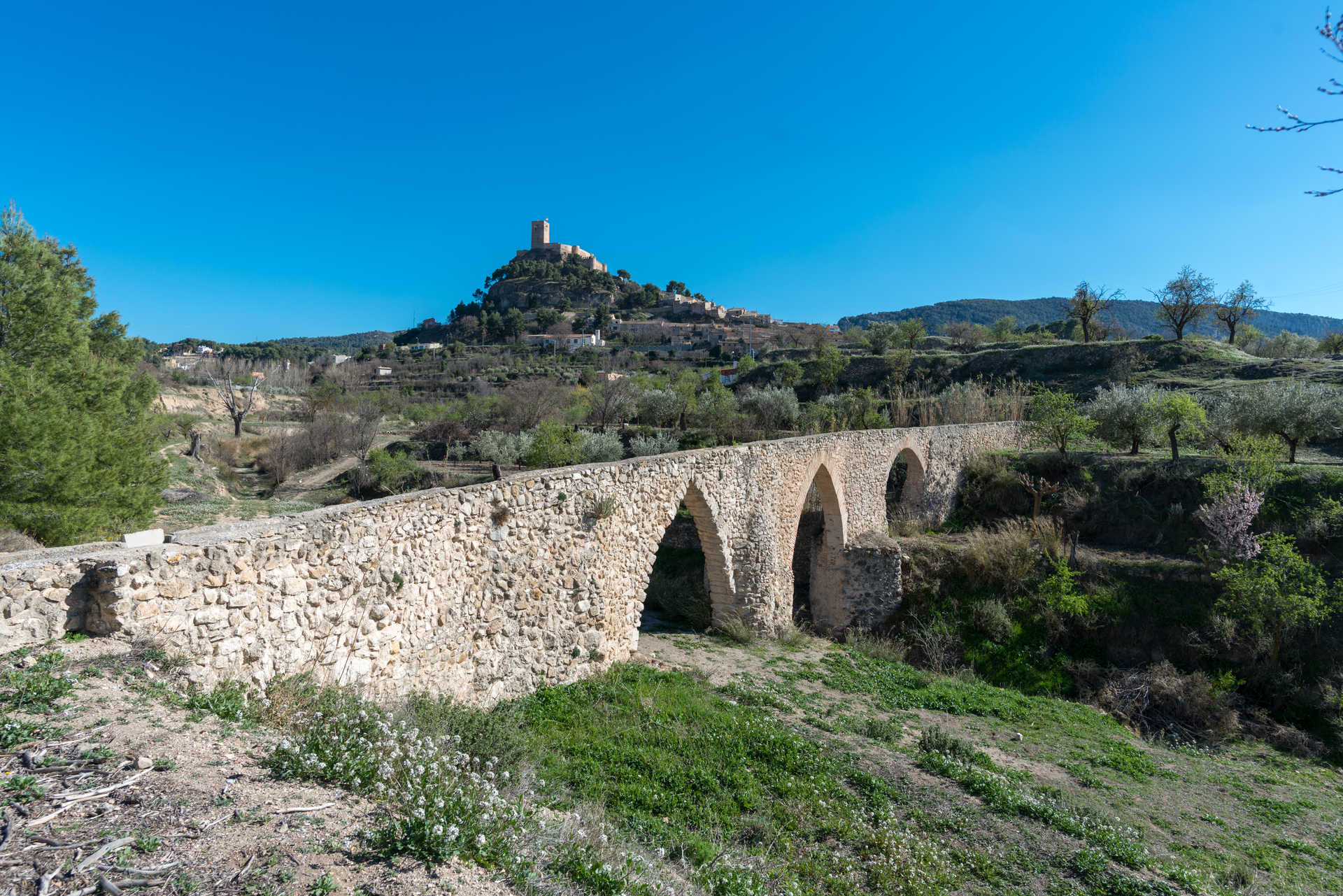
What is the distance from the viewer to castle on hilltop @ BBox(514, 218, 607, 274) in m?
110

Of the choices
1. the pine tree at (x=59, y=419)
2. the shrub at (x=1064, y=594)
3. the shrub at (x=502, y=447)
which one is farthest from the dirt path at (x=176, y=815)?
the shrub at (x=502, y=447)

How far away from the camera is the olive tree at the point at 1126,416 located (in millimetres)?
18516

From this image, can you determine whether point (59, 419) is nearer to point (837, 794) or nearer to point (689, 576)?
point (689, 576)

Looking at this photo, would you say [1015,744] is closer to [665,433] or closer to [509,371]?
[665,433]

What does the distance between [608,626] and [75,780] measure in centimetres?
573

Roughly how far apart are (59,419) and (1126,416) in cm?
2616

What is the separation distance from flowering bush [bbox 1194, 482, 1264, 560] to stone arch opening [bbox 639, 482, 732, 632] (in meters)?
10.1

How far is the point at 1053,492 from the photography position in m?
17.7

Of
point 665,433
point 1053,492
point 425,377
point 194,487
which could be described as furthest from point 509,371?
point 1053,492

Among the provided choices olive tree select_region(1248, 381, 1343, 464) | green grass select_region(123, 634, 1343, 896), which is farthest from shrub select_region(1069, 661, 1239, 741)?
olive tree select_region(1248, 381, 1343, 464)

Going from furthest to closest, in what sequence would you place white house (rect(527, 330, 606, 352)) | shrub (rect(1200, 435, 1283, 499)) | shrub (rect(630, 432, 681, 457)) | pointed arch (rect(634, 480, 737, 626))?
white house (rect(527, 330, 606, 352)), shrub (rect(630, 432, 681, 457)), shrub (rect(1200, 435, 1283, 499)), pointed arch (rect(634, 480, 737, 626))

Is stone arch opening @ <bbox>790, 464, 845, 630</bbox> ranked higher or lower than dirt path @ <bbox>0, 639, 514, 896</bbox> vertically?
lower

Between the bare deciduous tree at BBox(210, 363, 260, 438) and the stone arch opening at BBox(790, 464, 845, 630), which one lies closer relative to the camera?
the stone arch opening at BBox(790, 464, 845, 630)

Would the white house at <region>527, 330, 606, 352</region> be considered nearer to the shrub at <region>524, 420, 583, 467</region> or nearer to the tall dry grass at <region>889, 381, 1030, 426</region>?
the shrub at <region>524, 420, 583, 467</region>
